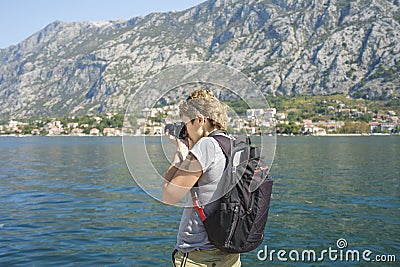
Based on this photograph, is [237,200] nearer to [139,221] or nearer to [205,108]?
[205,108]

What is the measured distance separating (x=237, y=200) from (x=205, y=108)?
0.78 m

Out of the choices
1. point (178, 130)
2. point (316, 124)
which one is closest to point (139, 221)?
point (178, 130)

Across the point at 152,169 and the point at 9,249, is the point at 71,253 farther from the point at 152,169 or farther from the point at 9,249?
the point at 152,169

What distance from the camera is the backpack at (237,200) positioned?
343 cm

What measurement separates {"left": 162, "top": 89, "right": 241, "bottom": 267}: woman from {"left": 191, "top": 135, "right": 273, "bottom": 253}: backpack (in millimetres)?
73

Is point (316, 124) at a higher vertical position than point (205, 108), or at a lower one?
higher

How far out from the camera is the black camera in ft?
12.0

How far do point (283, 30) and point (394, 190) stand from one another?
18680 centimetres

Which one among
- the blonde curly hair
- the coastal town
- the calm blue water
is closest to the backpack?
the blonde curly hair

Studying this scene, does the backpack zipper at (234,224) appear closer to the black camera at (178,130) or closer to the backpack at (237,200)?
the backpack at (237,200)

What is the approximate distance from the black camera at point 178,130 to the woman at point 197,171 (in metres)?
0.04

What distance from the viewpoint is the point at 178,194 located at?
3393 millimetres

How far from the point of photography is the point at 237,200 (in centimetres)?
345

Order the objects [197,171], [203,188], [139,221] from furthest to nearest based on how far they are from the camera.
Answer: [139,221], [203,188], [197,171]
